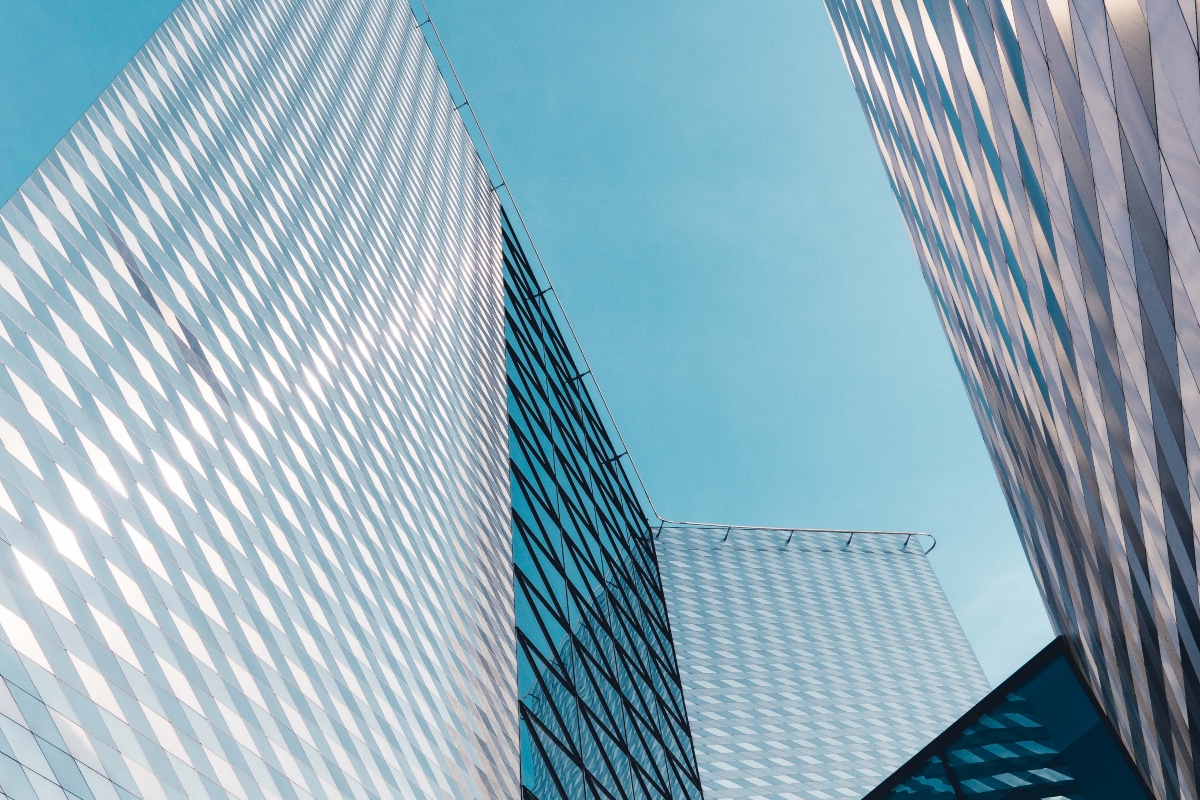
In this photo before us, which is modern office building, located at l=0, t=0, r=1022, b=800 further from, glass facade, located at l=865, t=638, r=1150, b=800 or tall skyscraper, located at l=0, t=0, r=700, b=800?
glass facade, located at l=865, t=638, r=1150, b=800

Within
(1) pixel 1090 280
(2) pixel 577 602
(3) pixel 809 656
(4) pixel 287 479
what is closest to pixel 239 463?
(4) pixel 287 479

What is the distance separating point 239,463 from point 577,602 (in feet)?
65.7

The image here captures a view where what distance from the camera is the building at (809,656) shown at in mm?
66750

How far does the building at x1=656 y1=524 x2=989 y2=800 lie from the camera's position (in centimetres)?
6675

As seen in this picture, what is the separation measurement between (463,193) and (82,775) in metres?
53.9

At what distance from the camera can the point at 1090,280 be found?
17.4 m

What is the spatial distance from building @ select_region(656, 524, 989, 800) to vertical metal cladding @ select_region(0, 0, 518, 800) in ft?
105

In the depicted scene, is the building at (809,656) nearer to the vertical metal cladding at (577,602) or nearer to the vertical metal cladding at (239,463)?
the vertical metal cladding at (577,602)

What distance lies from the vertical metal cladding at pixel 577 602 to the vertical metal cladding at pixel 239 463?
1.24 meters

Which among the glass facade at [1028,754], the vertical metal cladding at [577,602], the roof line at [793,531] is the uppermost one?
the roof line at [793,531]

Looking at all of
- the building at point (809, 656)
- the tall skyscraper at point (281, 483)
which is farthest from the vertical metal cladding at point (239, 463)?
the building at point (809, 656)

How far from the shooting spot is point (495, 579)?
126 ft

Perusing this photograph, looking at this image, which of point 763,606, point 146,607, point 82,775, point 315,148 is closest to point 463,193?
point 315,148

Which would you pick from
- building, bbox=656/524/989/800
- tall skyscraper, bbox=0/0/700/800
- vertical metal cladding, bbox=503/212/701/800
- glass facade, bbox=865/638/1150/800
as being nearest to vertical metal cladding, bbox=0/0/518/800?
tall skyscraper, bbox=0/0/700/800
